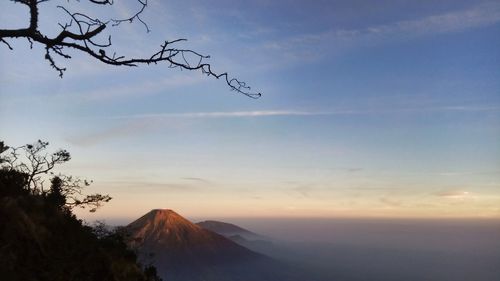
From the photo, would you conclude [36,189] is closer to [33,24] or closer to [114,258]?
[114,258]

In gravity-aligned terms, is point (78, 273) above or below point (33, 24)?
below

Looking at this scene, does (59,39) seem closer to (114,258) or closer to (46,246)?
(46,246)

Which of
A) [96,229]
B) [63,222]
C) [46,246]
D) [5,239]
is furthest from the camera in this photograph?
[96,229]

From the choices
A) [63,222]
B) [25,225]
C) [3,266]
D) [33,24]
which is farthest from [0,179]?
[33,24]

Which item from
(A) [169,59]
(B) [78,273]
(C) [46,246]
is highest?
(A) [169,59]

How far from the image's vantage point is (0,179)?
96.6 feet

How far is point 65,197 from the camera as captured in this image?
44.3 metres

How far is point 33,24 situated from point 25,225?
2216 centimetres

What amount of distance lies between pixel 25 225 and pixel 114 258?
806 centimetres

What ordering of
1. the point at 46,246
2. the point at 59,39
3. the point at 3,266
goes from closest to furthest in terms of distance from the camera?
the point at 59,39 < the point at 3,266 < the point at 46,246

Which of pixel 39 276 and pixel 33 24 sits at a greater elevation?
pixel 33 24

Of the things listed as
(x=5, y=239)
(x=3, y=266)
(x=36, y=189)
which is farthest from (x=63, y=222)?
(x=36, y=189)

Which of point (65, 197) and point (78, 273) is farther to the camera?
point (65, 197)

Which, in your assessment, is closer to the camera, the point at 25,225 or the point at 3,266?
the point at 3,266
